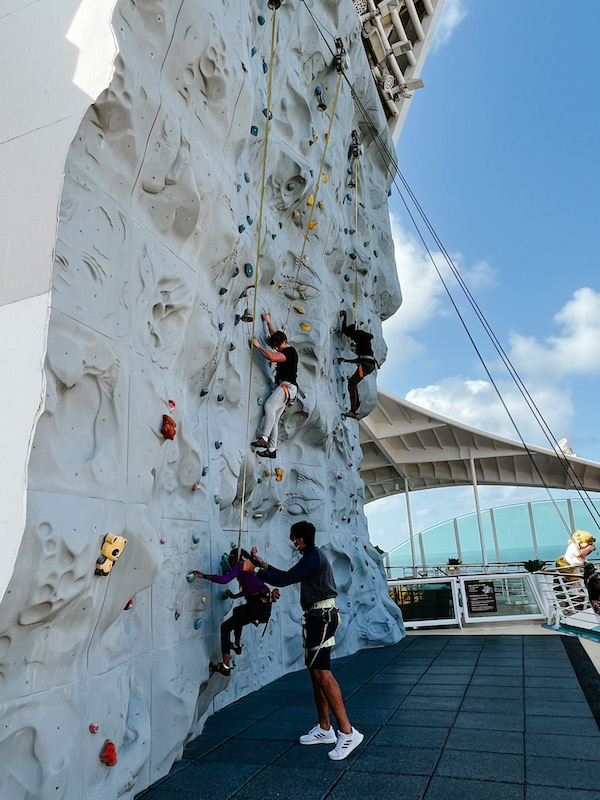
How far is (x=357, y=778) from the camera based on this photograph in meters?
2.76

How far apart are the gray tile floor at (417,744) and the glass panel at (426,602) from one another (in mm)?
3336

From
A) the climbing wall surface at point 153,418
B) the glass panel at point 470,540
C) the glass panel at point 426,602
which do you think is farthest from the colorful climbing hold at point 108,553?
the glass panel at point 470,540

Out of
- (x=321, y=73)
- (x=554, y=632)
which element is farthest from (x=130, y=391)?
(x=554, y=632)

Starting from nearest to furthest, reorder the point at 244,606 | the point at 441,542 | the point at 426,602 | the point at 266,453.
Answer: the point at 244,606, the point at 266,453, the point at 426,602, the point at 441,542

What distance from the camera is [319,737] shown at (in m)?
3.27

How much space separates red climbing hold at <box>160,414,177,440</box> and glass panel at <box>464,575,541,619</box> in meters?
6.61

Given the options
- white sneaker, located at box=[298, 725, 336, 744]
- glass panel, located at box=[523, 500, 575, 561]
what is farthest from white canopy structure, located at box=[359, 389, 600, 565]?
white sneaker, located at box=[298, 725, 336, 744]

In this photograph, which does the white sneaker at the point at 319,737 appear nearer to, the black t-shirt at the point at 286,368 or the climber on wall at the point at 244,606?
the climber on wall at the point at 244,606

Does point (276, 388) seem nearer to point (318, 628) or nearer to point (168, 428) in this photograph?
point (168, 428)

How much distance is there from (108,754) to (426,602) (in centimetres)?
677

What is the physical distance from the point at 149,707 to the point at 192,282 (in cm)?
245

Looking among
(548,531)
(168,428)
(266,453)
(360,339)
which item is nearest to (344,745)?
(168,428)

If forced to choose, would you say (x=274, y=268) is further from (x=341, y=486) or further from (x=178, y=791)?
(x=178, y=791)

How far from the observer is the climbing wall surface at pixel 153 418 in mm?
2361
